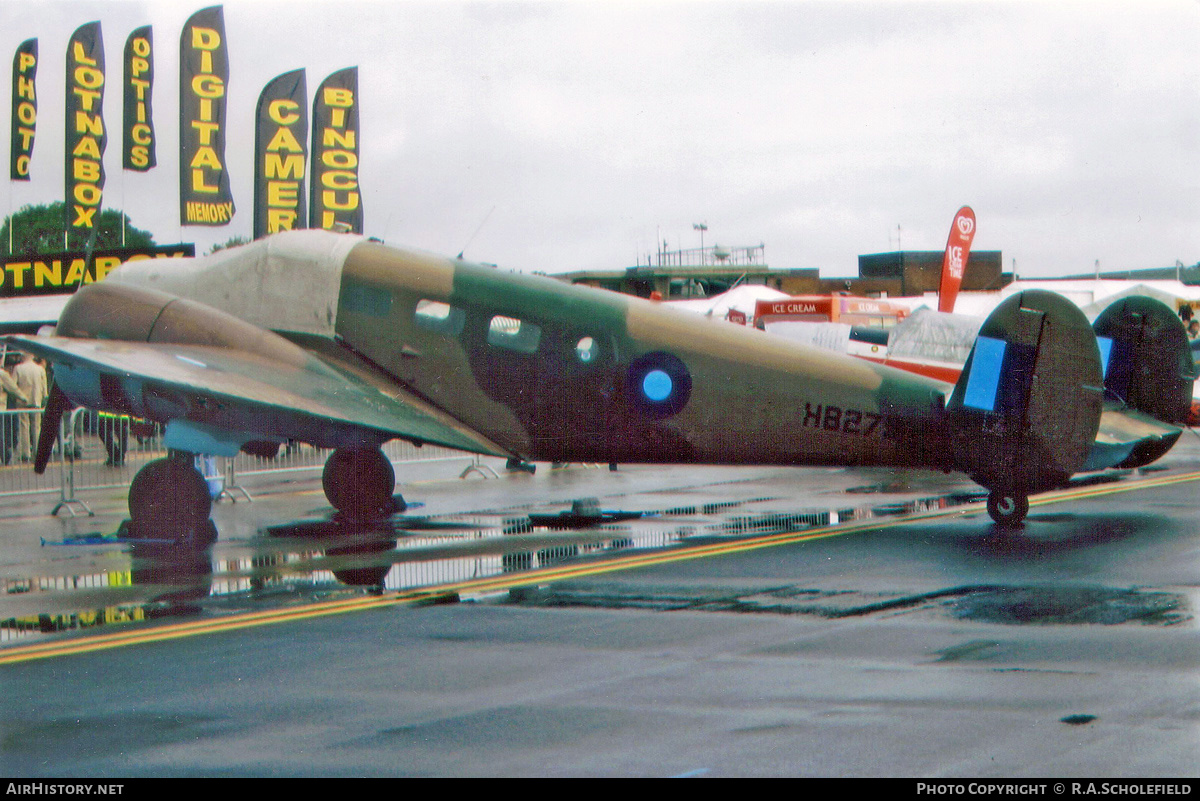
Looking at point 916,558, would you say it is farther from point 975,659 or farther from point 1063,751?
point 1063,751

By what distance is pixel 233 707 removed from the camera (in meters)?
6.76

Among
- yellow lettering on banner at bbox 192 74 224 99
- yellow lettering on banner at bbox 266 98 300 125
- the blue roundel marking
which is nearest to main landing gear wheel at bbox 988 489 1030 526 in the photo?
the blue roundel marking

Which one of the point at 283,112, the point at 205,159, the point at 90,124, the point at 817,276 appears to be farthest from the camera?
the point at 817,276

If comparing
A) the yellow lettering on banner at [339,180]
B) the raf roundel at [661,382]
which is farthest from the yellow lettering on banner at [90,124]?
the raf roundel at [661,382]

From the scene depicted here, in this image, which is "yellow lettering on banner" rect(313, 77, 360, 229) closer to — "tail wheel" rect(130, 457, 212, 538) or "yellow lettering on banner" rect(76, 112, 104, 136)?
"yellow lettering on banner" rect(76, 112, 104, 136)

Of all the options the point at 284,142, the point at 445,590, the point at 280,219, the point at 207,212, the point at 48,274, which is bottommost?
the point at 445,590

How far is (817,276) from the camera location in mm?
100125

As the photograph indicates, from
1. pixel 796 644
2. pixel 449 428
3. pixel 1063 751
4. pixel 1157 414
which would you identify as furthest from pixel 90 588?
pixel 1157 414

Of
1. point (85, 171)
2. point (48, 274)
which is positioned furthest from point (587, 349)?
point (48, 274)

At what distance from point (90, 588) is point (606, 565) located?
445 cm

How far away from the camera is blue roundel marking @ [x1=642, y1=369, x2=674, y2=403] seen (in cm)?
1313

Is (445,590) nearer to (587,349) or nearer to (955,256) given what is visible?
(587,349)

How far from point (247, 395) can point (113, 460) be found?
400 inches

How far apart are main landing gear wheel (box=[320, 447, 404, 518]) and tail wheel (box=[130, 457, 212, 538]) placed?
2.27m
